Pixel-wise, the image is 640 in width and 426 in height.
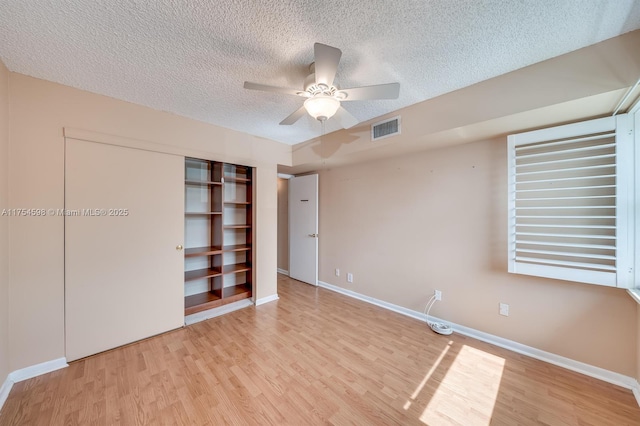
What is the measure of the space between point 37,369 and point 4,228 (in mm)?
1176

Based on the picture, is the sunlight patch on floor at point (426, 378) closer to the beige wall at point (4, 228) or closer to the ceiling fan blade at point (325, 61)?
the ceiling fan blade at point (325, 61)

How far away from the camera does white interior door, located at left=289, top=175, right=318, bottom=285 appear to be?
4.17m

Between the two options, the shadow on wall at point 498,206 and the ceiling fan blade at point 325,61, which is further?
the shadow on wall at point 498,206

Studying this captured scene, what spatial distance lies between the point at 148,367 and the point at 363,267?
8.92ft

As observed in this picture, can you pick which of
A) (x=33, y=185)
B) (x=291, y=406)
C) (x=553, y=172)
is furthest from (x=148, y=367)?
(x=553, y=172)

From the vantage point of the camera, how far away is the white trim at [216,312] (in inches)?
113

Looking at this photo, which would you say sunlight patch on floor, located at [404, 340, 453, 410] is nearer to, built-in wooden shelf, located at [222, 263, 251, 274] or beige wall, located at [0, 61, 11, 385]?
built-in wooden shelf, located at [222, 263, 251, 274]

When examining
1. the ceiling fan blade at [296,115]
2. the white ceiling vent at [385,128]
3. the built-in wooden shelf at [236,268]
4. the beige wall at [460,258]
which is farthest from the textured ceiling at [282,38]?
the built-in wooden shelf at [236,268]

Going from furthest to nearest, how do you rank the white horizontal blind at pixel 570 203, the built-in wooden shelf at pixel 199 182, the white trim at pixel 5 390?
1. the built-in wooden shelf at pixel 199 182
2. the white horizontal blind at pixel 570 203
3. the white trim at pixel 5 390

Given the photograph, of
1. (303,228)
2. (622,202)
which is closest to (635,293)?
(622,202)

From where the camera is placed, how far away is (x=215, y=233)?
3.37m

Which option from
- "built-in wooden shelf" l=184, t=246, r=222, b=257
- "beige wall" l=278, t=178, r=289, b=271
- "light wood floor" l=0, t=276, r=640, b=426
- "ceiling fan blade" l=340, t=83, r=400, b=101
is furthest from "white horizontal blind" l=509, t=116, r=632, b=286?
"beige wall" l=278, t=178, r=289, b=271

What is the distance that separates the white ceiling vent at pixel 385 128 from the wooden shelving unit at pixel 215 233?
1934 millimetres

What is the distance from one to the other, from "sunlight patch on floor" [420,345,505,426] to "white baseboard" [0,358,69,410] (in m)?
2.92
